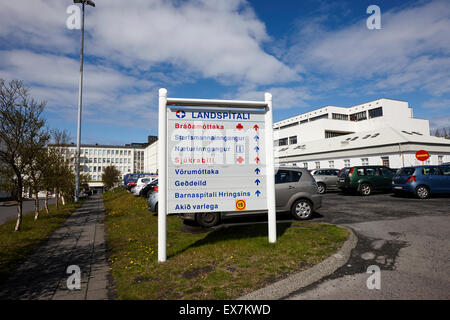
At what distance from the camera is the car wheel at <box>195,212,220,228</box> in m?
7.95

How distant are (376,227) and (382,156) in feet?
78.5

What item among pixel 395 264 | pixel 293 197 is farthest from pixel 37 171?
pixel 395 264

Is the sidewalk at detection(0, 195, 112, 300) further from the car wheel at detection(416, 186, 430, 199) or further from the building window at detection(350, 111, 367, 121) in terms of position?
the building window at detection(350, 111, 367, 121)

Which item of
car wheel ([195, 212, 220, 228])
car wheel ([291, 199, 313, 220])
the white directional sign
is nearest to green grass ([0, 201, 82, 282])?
the white directional sign

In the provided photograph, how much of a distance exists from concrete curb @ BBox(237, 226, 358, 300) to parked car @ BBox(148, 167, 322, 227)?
3.29 meters

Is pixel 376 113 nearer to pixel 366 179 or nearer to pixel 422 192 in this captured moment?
pixel 366 179

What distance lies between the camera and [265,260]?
450 cm

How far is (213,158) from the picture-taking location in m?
5.30

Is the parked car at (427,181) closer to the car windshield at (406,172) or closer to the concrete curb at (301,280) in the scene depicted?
the car windshield at (406,172)

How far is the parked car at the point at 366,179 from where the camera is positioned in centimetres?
1532
